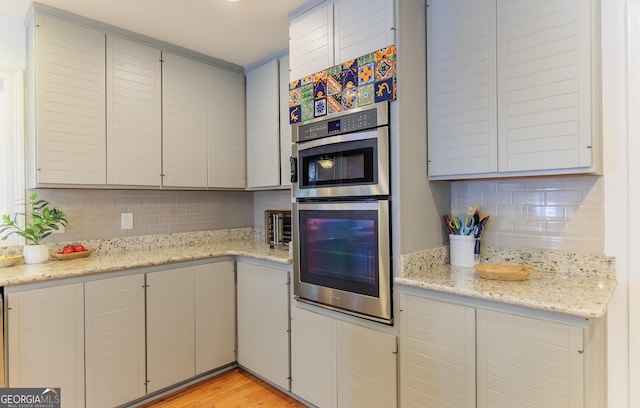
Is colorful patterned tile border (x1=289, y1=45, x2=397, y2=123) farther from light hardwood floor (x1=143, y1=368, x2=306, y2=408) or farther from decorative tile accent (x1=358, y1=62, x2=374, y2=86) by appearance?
light hardwood floor (x1=143, y1=368, x2=306, y2=408)

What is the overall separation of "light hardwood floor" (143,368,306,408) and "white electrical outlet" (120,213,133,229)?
1326 mm

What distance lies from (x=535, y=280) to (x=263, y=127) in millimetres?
2311

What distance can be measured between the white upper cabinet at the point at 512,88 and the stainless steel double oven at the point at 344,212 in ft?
1.20

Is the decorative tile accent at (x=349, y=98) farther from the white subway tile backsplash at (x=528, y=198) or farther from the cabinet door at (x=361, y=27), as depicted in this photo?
A: the white subway tile backsplash at (x=528, y=198)

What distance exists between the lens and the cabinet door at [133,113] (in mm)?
2512

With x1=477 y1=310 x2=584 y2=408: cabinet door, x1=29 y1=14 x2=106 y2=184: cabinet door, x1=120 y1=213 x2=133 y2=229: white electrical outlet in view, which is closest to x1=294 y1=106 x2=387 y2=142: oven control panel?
x1=477 y1=310 x2=584 y2=408: cabinet door

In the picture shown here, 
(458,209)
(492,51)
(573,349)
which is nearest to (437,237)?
(458,209)

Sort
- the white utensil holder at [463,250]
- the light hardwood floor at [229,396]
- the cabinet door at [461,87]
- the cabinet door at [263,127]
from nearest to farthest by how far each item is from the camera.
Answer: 1. the cabinet door at [461,87]
2. the white utensil holder at [463,250]
3. the light hardwood floor at [229,396]
4. the cabinet door at [263,127]

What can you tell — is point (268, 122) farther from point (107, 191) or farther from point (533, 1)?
point (533, 1)

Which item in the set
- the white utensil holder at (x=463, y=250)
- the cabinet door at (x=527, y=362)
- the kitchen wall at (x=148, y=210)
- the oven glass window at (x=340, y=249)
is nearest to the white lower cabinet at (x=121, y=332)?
the kitchen wall at (x=148, y=210)

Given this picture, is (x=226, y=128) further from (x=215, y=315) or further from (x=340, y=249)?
(x=340, y=249)

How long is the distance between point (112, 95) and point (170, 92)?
430mm

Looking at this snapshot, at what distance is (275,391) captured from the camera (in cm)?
252

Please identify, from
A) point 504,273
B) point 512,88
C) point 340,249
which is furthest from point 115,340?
point 512,88
